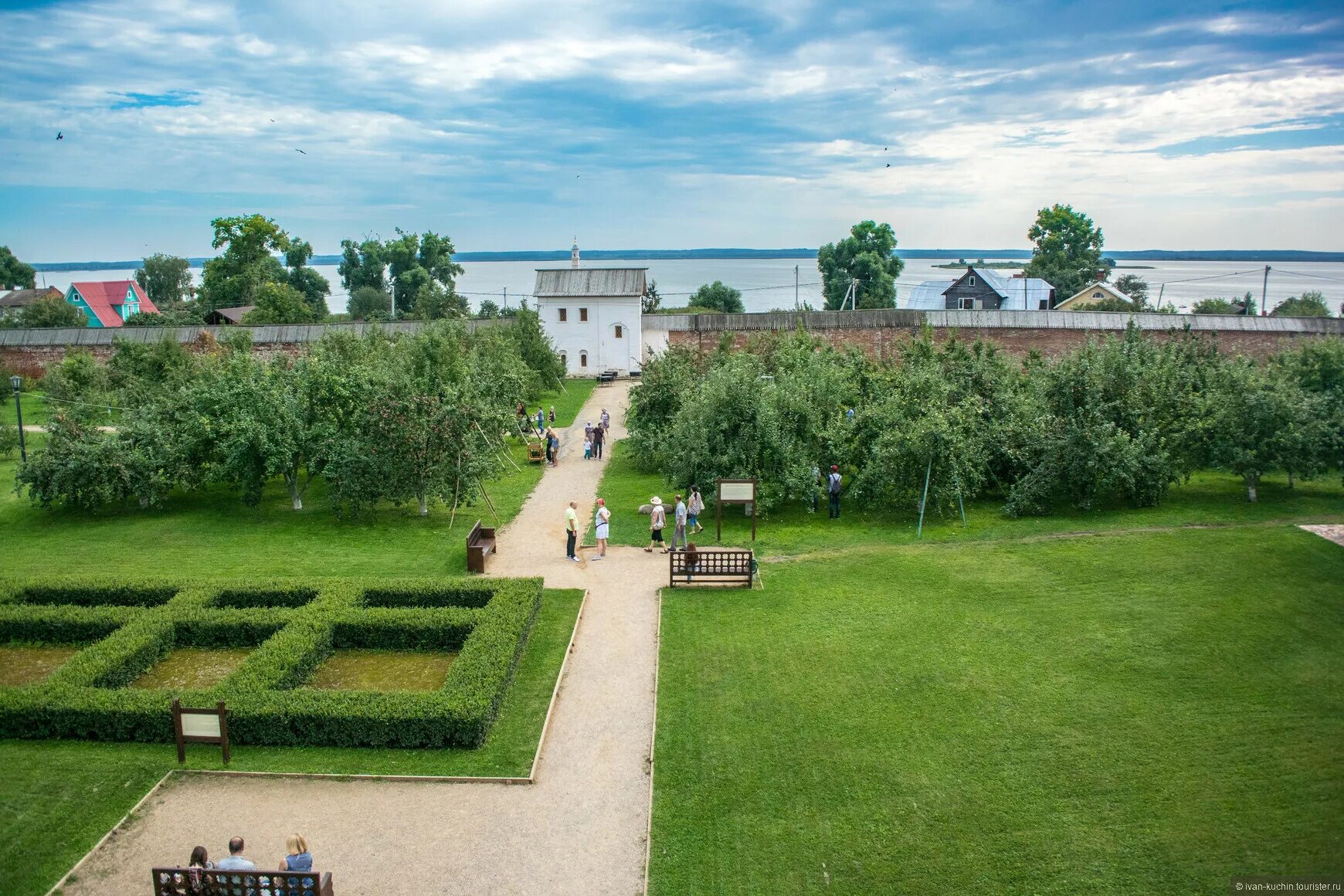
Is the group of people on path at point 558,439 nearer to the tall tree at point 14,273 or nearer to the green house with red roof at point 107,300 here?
the green house with red roof at point 107,300

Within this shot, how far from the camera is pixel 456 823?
9.06m

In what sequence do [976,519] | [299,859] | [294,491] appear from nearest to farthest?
[299,859] < [976,519] < [294,491]

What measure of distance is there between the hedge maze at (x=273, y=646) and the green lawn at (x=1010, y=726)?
8.03 ft

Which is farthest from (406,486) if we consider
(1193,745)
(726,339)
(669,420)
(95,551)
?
(726,339)

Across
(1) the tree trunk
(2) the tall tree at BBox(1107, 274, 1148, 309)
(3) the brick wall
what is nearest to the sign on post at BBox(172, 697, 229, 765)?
(1) the tree trunk

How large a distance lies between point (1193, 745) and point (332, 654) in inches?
436

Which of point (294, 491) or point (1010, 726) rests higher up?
point (294, 491)

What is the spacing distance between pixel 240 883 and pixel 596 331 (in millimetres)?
37399

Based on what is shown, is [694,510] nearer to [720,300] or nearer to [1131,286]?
[720,300]

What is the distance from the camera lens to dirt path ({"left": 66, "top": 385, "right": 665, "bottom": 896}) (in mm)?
8281

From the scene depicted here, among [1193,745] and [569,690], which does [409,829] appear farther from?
[1193,745]

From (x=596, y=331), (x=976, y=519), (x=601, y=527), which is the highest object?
(x=596, y=331)

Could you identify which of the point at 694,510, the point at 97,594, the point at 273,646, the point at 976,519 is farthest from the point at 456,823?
the point at 976,519

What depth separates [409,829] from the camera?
8969 millimetres
